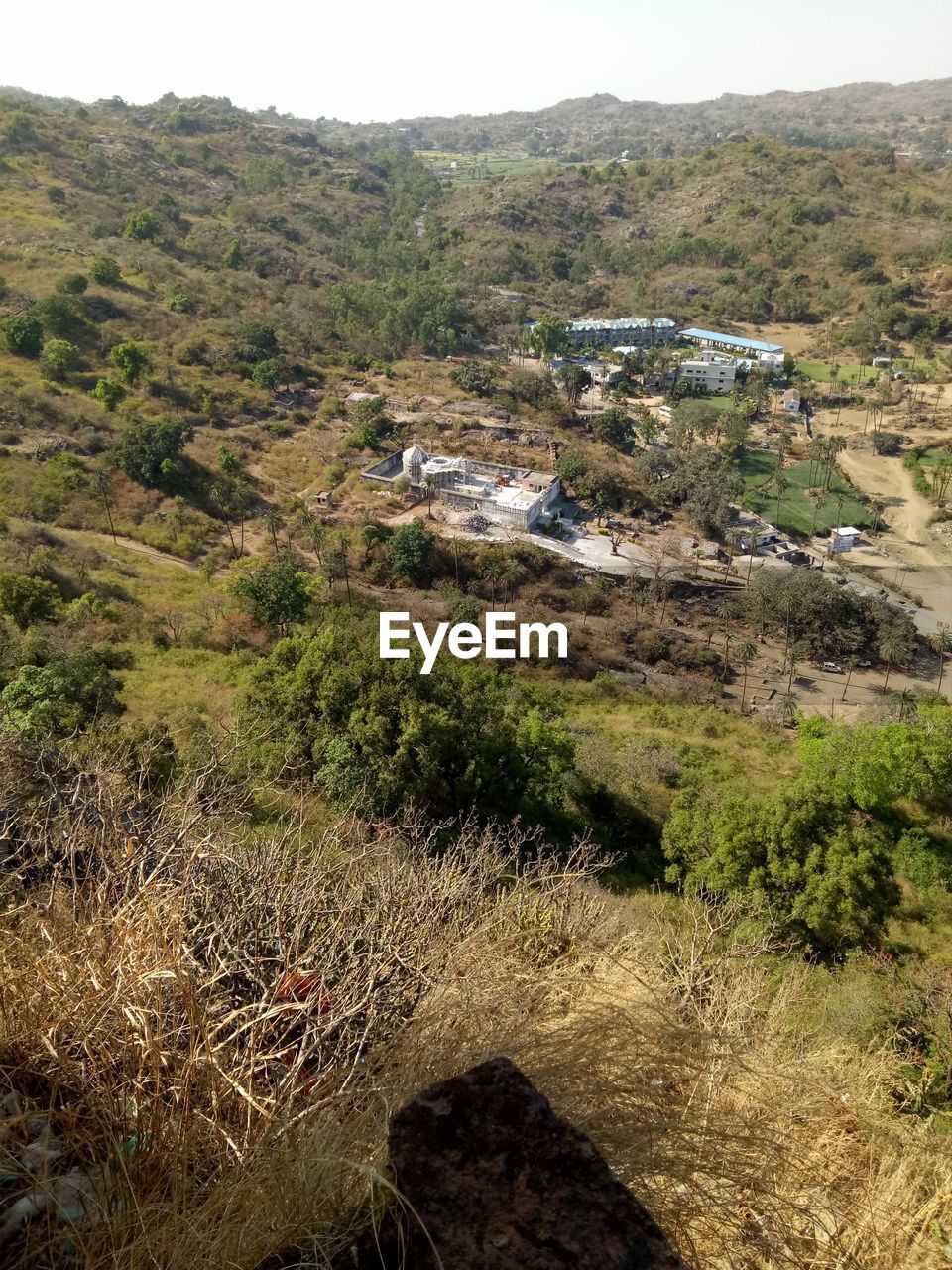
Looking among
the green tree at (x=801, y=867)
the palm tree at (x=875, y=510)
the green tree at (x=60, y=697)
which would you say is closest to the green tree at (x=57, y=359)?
the green tree at (x=60, y=697)

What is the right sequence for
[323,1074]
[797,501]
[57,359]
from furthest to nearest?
[797,501], [57,359], [323,1074]

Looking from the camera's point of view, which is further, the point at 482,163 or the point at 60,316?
the point at 482,163

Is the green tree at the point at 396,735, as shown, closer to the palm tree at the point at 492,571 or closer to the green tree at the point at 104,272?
the palm tree at the point at 492,571

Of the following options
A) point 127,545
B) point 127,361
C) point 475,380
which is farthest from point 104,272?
point 127,545

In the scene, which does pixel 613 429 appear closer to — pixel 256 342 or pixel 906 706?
pixel 256 342

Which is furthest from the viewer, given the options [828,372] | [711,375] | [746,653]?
[828,372]

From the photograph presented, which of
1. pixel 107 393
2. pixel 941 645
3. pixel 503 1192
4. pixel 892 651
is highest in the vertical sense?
pixel 107 393

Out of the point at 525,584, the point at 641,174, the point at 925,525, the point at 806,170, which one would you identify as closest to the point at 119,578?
the point at 525,584

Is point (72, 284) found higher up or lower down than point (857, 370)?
higher up
